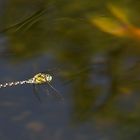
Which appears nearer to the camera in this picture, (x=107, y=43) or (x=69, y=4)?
(x=107, y=43)

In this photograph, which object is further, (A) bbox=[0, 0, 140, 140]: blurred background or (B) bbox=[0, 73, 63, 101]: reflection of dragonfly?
(B) bbox=[0, 73, 63, 101]: reflection of dragonfly

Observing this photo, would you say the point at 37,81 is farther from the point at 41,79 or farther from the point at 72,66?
the point at 72,66

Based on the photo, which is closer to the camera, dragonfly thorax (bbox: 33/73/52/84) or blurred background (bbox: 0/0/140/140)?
blurred background (bbox: 0/0/140/140)

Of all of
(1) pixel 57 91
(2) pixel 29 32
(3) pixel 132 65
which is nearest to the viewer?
(1) pixel 57 91

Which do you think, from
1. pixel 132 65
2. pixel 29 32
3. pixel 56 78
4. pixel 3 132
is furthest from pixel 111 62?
pixel 3 132

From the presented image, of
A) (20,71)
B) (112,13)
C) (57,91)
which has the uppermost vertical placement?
(112,13)

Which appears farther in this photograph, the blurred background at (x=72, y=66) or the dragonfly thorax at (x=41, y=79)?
the dragonfly thorax at (x=41, y=79)

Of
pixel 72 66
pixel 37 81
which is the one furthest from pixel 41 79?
pixel 72 66

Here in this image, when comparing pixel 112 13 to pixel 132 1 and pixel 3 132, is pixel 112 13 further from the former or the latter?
pixel 3 132
